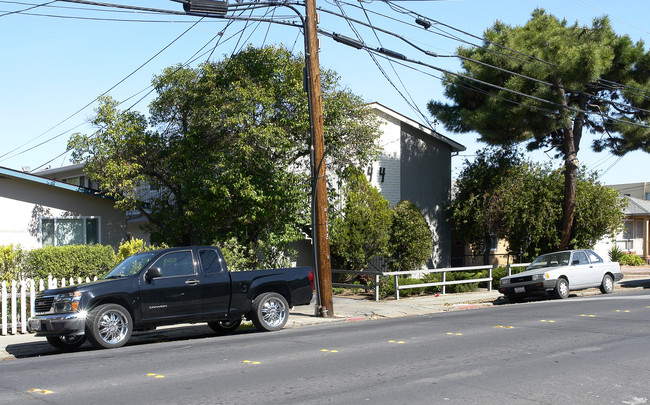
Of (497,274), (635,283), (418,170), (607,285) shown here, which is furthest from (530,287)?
(418,170)

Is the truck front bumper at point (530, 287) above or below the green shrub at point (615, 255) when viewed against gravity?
below

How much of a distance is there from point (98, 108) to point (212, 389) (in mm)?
15377

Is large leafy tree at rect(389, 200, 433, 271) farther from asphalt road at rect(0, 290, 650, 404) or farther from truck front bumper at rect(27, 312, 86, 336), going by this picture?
truck front bumper at rect(27, 312, 86, 336)

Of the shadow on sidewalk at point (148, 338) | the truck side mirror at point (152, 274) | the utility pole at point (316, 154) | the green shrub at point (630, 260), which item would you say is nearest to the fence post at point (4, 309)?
the shadow on sidewalk at point (148, 338)

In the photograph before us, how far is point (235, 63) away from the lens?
19.6m

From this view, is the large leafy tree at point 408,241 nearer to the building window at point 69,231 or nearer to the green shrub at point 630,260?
the building window at point 69,231

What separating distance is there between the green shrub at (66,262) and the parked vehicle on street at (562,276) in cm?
1244

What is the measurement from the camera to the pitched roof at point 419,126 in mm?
25611

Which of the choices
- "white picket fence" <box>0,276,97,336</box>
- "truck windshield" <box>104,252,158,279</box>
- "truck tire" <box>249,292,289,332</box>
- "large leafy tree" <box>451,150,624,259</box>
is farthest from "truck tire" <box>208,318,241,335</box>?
"large leafy tree" <box>451,150,624,259</box>

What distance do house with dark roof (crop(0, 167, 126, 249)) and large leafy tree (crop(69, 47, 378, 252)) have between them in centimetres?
111

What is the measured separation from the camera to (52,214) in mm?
19625

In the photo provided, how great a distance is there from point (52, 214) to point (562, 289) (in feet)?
53.8

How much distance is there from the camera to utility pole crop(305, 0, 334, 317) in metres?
15.7

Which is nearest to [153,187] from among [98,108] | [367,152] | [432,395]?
[98,108]
